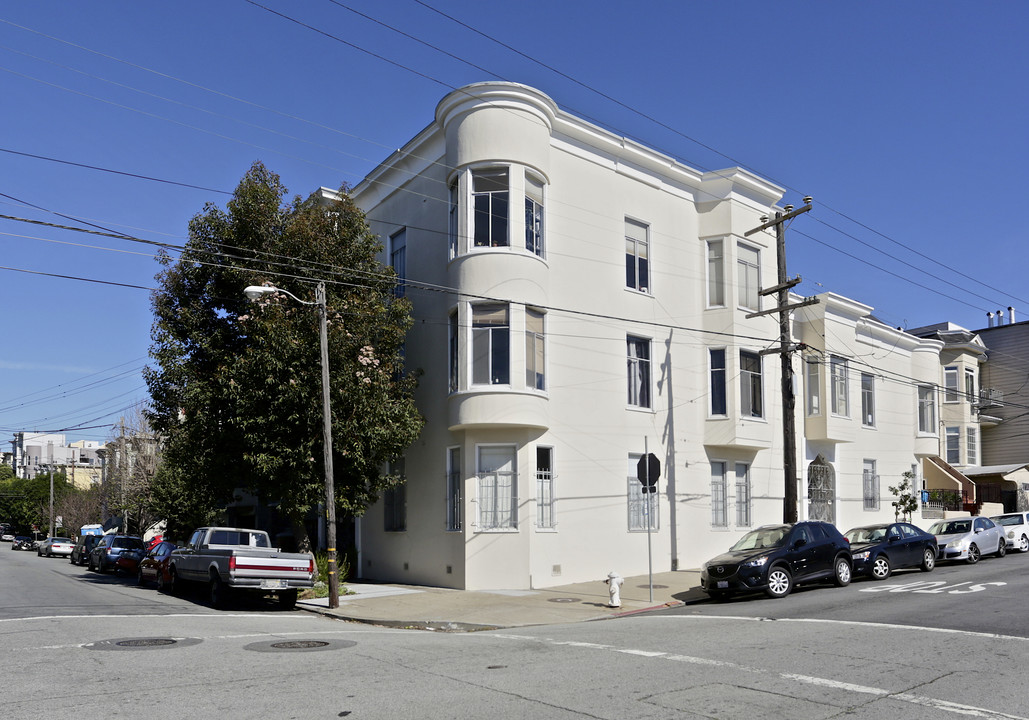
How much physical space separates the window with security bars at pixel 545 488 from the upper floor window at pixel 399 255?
651 cm

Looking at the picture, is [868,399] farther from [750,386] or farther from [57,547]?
[57,547]

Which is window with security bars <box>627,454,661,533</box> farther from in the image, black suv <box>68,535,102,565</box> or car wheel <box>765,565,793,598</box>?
black suv <box>68,535,102,565</box>

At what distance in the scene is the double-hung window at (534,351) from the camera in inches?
869

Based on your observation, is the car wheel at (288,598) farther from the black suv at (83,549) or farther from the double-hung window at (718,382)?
the black suv at (83,549)

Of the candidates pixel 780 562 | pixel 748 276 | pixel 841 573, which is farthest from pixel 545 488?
pixel 748 276

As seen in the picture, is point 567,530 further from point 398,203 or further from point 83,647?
point 83,647

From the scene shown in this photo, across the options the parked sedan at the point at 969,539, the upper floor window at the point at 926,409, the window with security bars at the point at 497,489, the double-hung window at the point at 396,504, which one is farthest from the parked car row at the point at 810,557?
the upper floor window at the point at 926,409

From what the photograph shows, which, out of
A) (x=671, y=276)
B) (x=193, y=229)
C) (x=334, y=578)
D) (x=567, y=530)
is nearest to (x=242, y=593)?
(x=334, y=578)

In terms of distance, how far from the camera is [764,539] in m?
18.9

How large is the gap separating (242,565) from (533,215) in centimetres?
1111

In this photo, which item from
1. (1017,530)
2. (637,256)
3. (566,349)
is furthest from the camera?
(1017,530)

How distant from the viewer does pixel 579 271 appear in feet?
78.0

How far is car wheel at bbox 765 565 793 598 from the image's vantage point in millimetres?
17688

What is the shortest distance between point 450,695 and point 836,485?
90.0 feet
